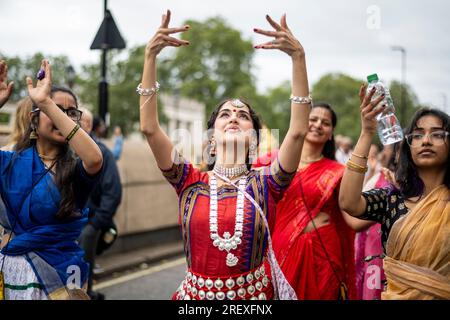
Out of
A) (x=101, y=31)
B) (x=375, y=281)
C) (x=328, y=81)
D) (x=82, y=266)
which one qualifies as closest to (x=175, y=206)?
(x=101, y=31)

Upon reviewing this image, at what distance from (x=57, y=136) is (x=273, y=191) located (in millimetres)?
1136

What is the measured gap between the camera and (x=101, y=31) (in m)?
6.25

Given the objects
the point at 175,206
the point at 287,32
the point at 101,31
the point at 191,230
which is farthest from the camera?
the point at 175,206

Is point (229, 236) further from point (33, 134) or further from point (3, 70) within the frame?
point (3, 70)

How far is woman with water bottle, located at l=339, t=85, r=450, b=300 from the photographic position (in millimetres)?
2170

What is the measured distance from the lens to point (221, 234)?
2.16 meters

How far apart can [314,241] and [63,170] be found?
1.77 m

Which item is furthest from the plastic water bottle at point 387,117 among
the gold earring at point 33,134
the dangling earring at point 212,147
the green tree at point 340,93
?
the green tree at point 340,93

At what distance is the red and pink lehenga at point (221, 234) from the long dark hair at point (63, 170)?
0.52 meters

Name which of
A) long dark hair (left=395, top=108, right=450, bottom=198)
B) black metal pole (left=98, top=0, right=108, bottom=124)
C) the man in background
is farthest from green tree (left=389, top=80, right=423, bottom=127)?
black metal pole (left=98, top=0, right=108, bottom=124)

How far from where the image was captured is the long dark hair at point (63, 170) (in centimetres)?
234

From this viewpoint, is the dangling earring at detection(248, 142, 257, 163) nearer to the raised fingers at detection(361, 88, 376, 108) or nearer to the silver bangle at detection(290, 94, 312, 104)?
the silver bangle at detection(290, 94, 312, 104)

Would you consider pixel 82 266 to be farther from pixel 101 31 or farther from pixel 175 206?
pixel 175 206

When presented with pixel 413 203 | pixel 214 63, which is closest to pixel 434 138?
pixel 413 203
